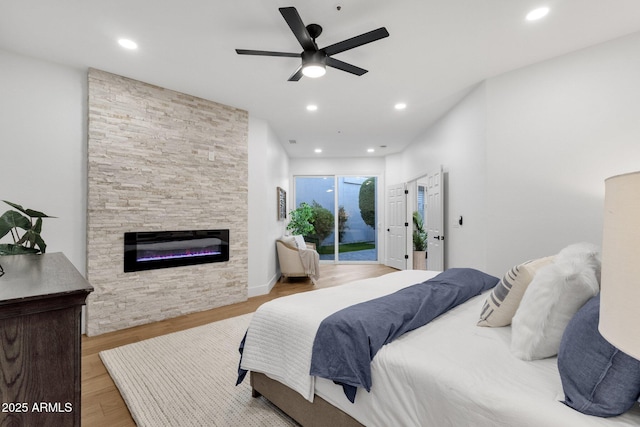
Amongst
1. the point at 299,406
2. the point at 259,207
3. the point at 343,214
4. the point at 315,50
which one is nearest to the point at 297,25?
the point at 315,50

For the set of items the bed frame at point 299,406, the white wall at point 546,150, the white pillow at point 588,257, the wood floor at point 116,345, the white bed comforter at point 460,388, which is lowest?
the wood floor at point 116,345

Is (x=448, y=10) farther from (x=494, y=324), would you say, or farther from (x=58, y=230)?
(x=58, y=230)

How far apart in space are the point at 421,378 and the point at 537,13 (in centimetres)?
272

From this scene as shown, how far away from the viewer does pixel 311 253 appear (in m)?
5.29

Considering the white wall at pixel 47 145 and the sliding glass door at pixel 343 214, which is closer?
the white wall at pixel 47 145

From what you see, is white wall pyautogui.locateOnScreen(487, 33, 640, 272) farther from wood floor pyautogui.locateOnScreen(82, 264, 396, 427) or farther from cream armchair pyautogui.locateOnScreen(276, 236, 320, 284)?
wood floor pyautogui.locateOnScreen(82, 264, 396, 427)

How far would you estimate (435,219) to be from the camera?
464 centimetres

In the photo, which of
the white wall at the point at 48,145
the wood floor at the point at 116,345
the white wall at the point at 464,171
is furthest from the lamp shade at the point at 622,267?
the white wall at the point at 48,145

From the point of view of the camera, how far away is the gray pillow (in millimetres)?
885

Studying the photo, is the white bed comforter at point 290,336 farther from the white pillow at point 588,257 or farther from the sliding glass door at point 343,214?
the sliding glass door at point 343,214

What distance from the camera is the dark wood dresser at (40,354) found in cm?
77

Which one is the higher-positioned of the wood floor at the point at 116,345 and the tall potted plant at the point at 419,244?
the tall potted plant at the point at 419,244

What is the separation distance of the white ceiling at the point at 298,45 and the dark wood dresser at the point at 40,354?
7.14 ft

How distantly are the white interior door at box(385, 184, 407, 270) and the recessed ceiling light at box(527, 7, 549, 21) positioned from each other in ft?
14.2
